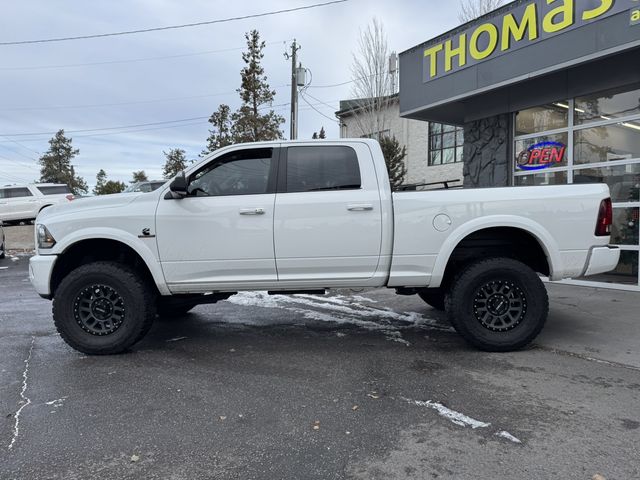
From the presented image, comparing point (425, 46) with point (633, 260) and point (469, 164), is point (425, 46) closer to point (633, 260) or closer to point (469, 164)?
point (469, 164)

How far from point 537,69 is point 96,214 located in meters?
6.72

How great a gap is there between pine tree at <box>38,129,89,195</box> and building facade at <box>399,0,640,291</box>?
4902 cm

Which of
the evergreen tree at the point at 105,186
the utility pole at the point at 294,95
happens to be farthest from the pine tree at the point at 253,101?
the evergreen tree at the point at 105,186

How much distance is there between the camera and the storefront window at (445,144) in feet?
61.8

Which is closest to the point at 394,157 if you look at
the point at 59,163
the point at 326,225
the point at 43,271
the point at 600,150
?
the point at 600,150

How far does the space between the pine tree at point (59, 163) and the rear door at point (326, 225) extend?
52061 millimetres

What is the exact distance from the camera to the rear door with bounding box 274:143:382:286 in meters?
4.71

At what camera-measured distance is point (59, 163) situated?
5106 centimetres

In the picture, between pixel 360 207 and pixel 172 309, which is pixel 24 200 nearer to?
pixel 172 309

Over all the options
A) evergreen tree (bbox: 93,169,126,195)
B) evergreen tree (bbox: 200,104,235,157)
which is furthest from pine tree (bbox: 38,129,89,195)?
evergreen tree (bbox: 200,104,235,157)

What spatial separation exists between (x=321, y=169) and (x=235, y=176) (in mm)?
859

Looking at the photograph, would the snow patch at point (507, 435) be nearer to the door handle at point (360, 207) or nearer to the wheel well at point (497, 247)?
the wheel well at point (497, 247)

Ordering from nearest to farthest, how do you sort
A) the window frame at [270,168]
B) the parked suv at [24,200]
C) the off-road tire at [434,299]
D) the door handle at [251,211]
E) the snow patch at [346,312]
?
1. the door handle at [251,211]
2. the window frame at [270,168]
3. the snow patch at [346,312]
4. the off-road tire at [434,299]
5. the parked suv at [24,200]

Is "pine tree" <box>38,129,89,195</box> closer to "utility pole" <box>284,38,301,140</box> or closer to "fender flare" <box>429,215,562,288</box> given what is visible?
"utility pole" <box>284,38,301,140</box>
